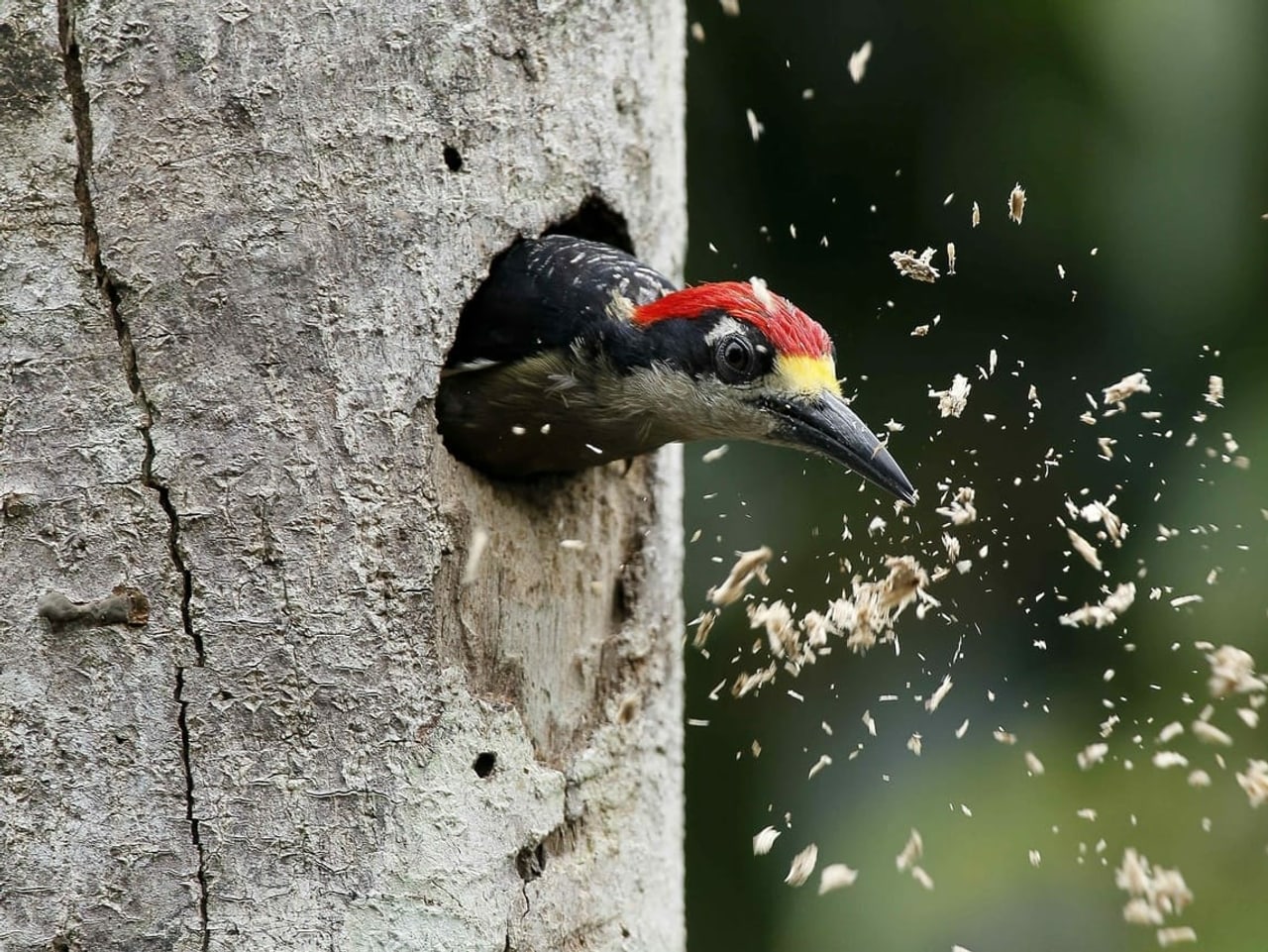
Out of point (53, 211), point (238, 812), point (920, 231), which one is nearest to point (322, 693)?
point (238, 812)

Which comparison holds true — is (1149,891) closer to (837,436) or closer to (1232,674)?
(1232,674)

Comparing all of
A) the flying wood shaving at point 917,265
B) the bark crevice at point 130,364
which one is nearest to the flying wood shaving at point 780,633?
the flying wood shaving at point 917,265

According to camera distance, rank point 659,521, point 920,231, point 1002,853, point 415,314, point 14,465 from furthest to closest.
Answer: point 920,231
point 1002,853
point 659,521
point 415,314
point 14,465

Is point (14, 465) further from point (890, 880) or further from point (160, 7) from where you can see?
point (890, 880)

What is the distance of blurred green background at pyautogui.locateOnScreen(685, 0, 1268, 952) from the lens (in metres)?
4.92

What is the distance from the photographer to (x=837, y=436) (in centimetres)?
300

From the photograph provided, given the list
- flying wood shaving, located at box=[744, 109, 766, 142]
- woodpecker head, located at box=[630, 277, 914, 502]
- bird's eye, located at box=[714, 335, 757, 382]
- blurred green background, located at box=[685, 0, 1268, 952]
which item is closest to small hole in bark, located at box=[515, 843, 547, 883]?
woodpecker head, located at box=[630, 277, 914, 502]

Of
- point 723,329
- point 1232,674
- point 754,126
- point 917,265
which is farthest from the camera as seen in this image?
point 1232,674

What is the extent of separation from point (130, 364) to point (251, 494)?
269mm

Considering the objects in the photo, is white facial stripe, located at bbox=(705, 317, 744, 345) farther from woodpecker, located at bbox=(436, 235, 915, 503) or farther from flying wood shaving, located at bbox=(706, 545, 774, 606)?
flying wood shaving, located at bbox=(706, 545, 774, 606)

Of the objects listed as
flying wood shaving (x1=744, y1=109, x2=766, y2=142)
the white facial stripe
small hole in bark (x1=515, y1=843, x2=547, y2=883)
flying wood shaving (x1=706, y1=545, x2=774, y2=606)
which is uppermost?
flying wood shaving (x1=744, y1=109, x2=766, y2=142)

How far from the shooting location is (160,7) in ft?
8.54

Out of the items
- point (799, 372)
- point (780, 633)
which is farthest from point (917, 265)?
point (780, 633)

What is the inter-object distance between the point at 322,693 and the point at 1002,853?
9.12ft
